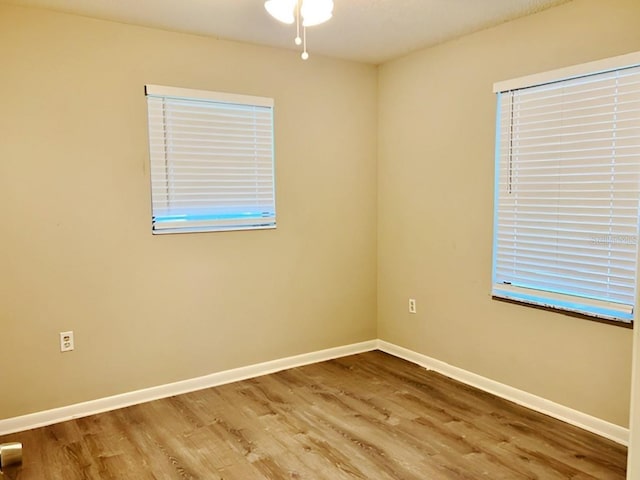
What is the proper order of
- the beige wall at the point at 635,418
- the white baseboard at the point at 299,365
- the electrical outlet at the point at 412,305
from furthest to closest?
the electrical outlet at the point at 412,305
the white baseboard at the point at 299,365
the beige wall at the point at 635,418

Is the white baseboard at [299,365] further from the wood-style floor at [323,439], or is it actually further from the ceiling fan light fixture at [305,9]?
the ceiling fan light fixture at [305,9]

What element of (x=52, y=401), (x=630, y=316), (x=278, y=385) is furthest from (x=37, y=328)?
(x=630, y=316)

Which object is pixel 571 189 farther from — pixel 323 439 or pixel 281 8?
pixel 323 439

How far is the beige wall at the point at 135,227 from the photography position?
2777 mm

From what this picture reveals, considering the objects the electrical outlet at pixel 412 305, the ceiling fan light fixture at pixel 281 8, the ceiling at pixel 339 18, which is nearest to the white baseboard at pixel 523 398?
the electrical outlet at pixel 412 305

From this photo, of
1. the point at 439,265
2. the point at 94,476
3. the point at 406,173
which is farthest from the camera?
the point at 406,173

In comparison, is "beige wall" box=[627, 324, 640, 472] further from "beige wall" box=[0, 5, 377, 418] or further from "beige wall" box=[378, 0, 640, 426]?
"beige wall" box=[0, 5, 377, 418]

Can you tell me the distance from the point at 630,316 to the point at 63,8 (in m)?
3.55

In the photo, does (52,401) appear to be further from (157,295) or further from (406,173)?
(406,173)

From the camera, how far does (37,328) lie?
112 inches

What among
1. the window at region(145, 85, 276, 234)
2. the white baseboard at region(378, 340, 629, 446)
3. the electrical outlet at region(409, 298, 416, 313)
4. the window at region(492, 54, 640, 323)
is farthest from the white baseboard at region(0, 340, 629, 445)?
the window at region(145, 85, 276, 234)

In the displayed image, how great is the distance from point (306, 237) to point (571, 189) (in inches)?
75.1

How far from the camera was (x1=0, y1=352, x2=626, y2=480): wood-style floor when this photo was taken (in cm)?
238

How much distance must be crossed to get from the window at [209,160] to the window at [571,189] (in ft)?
5.48
